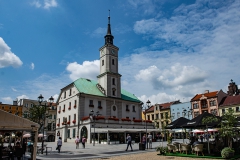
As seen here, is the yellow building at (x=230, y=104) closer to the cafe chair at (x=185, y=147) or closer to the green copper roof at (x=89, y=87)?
the green copper roof at (x=89, y=87)

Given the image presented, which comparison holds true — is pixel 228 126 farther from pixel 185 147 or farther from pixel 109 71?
pixel 109 71

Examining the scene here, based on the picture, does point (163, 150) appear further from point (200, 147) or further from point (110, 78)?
point (110, 78)

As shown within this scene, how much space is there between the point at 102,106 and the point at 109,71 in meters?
8.90

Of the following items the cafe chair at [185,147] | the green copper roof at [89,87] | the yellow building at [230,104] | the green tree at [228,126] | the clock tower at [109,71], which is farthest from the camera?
the yellow building at [230,104]

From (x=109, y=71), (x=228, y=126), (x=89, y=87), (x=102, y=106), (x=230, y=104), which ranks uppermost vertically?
(x=109, y=71)

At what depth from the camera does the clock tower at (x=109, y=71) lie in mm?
50594

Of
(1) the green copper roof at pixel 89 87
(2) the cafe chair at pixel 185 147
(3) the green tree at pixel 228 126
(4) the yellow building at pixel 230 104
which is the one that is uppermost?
(1) the green copper roof at pixel 89 87

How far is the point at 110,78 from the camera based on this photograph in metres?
51.1

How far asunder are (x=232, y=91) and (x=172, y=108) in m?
19.4

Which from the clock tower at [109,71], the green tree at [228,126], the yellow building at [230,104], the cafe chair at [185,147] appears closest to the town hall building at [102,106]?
the clock tower at [109,71]

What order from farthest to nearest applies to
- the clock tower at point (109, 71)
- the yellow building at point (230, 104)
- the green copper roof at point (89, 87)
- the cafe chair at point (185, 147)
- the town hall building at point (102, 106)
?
the yellow building at point (230, 104), the clock tower at point (109, 71), the green copper roof at point (89, 87), the town hall building at point (102, 106), the cafe chair at point (185, 147)

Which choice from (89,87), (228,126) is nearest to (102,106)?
(89,87)

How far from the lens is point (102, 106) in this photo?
4856 cm

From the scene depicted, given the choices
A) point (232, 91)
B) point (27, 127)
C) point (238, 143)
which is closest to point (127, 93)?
point (232, 91)
